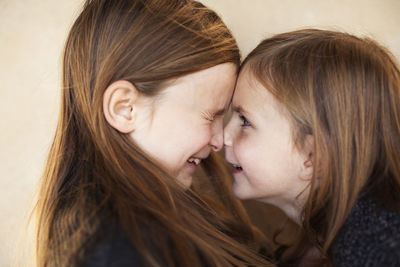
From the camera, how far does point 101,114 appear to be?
3.04 ft

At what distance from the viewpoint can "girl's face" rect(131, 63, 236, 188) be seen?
3.16ft

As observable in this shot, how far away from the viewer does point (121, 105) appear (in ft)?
3.08

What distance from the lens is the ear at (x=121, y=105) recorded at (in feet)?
2.98

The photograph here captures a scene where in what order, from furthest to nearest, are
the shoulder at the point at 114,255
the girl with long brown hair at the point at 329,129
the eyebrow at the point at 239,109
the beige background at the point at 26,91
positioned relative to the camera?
1. the beige background at the point at 26,91
2. the eyebrow at the point at 239,109
3. the girl with long brown hair at the point at 329,129
4. the shoulder at the point at 114,255

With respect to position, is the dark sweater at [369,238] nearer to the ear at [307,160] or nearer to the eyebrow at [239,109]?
the ear at [307,160]

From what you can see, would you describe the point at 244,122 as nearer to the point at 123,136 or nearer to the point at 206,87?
the point at 206,87

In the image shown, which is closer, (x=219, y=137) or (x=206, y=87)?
(x=206, y=87)

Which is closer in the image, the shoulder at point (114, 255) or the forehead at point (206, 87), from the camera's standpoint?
the shoulder at point (114, 255)

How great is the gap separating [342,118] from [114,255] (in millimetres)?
639

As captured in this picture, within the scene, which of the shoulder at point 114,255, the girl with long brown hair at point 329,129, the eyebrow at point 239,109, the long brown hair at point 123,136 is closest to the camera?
the shoulder at point 114,255

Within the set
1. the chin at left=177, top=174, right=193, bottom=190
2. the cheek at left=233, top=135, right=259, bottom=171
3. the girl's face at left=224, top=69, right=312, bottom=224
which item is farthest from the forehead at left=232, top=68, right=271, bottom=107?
the chin at left=177, top=174, right=193, bottom=190

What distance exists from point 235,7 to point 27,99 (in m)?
0.79

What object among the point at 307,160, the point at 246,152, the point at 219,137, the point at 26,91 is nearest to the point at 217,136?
the point at 219,137

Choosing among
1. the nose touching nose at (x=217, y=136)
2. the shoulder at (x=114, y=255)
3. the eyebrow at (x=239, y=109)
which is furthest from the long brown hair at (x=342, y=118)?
the shoulder at (x=114, y=255)
